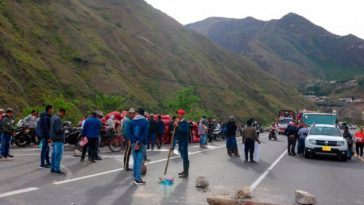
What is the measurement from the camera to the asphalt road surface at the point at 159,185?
9172mm

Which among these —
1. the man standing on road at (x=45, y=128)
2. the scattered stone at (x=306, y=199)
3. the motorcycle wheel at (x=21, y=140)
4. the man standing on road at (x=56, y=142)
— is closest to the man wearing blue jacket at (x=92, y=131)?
the man standing on road at (x=45, y=128)

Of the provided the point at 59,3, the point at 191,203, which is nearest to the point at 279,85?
the point at 59,3

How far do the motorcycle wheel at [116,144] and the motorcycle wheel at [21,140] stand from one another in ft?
13.3

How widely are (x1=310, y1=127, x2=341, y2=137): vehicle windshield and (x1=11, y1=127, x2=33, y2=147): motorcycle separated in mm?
13403

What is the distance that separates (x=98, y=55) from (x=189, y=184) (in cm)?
5149

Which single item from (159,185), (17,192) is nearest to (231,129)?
(159,185)

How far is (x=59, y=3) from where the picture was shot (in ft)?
227

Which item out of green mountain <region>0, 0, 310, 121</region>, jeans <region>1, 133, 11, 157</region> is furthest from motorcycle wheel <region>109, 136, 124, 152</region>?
green mountain <region>0, 0, 310, 121</region>

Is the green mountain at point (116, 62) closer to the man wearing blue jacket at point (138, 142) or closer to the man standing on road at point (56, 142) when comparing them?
the man standing on road at point (56, 142)

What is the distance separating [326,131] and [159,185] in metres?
13.3

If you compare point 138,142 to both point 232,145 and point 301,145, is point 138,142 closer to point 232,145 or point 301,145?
point 232,145

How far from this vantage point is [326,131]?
2217cm

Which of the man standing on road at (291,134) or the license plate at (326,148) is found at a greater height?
the man standing on road at (291,134)

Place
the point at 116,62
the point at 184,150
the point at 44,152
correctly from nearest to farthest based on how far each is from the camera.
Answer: the point at 184,150, the point at 44,152, the point at 116,62
